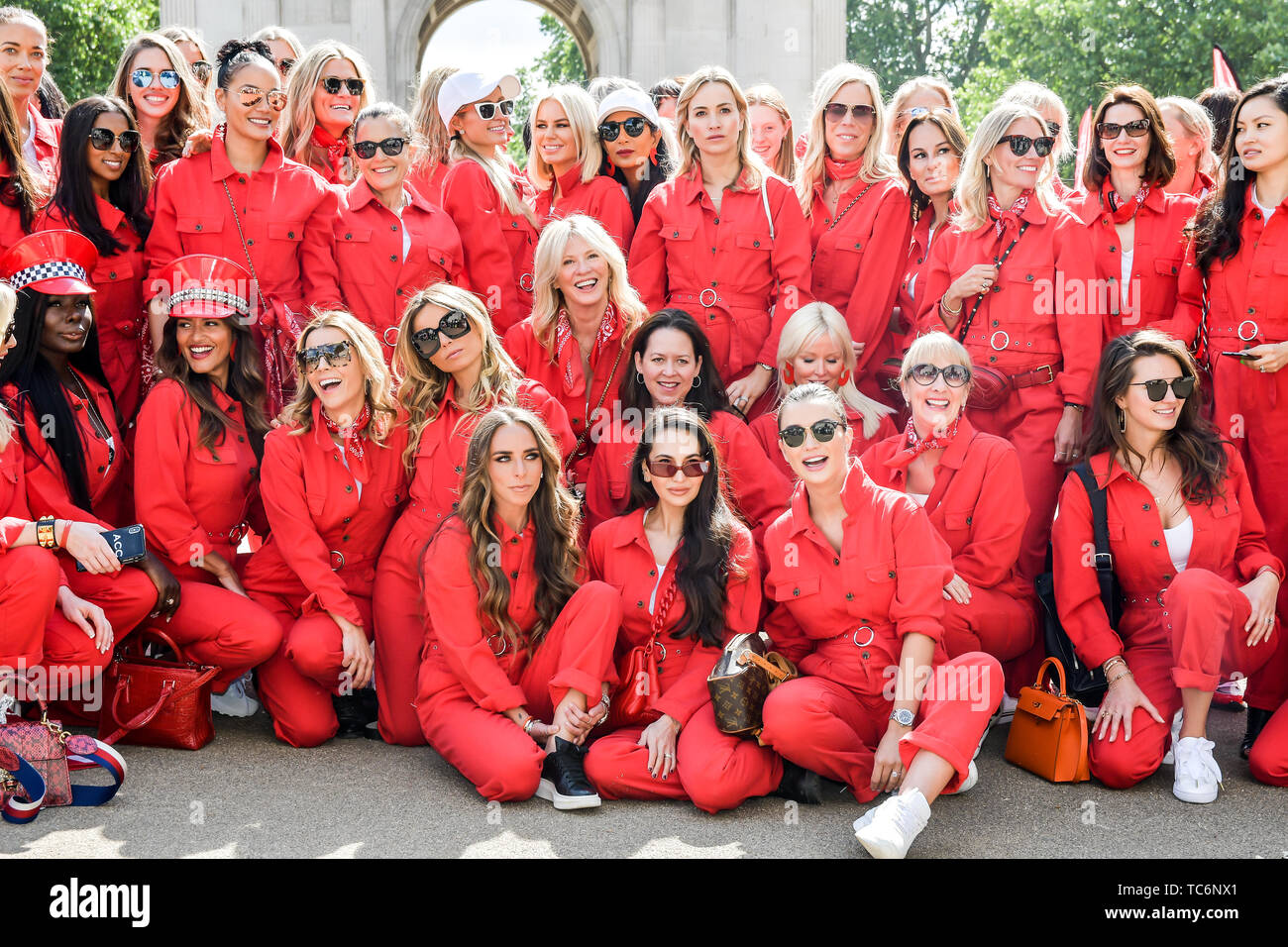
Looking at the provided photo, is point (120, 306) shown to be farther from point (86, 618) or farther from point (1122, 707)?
point (1122, 707)

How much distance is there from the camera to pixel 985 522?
18.3ft

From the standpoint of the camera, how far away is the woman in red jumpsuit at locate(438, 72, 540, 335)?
22.7 feet

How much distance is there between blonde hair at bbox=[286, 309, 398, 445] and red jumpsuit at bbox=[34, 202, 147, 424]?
1.19m

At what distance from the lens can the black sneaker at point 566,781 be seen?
477cm

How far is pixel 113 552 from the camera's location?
5.42m

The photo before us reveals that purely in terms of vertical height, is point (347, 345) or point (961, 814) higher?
point (347, 345)

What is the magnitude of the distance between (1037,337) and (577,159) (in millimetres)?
2597

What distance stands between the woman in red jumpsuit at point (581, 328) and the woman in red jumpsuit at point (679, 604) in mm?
921

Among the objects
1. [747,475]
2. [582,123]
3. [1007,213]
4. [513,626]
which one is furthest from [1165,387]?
[582,123]

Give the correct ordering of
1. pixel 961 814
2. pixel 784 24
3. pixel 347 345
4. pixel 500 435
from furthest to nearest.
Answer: pixel 784 24
pixel 347 345
pixel 500 435
pixel 961 814

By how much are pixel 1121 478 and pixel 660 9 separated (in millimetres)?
13445
